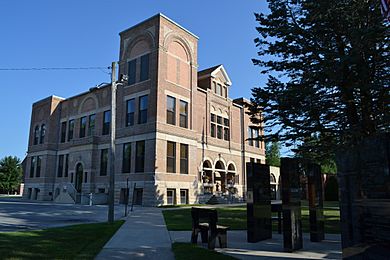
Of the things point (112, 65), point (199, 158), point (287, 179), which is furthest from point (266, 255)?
point (199, 158)

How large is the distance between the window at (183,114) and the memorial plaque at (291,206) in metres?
23.7

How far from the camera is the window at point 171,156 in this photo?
98.5 feet

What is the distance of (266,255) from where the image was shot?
291 inches

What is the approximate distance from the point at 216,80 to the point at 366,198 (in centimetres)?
3562

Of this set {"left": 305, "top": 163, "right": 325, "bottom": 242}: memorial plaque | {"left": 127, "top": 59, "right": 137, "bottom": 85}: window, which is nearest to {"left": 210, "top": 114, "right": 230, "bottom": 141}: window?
{"left": 127, "top": 59, "right": 137, "bottom": 85}: window

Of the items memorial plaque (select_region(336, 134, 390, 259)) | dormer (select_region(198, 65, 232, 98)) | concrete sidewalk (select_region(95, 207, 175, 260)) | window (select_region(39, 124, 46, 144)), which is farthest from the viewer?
window (select_region(39, 124, 46, 144))

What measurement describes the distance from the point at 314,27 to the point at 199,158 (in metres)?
23.2

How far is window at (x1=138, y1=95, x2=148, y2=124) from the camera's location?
→ 100 ft

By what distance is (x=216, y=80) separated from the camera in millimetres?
39562

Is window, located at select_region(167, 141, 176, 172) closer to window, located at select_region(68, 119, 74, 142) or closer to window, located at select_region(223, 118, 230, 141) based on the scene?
window, located at select_region(223, 118, 230, 141)

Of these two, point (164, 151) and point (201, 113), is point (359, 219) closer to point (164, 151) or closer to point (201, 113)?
point (164, 151)

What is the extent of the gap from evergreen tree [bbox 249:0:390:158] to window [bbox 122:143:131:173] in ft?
61.3

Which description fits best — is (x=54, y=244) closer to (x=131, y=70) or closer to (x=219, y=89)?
(x=131, y=70)

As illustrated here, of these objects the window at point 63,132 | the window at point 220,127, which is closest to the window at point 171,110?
the window at point 220,127
